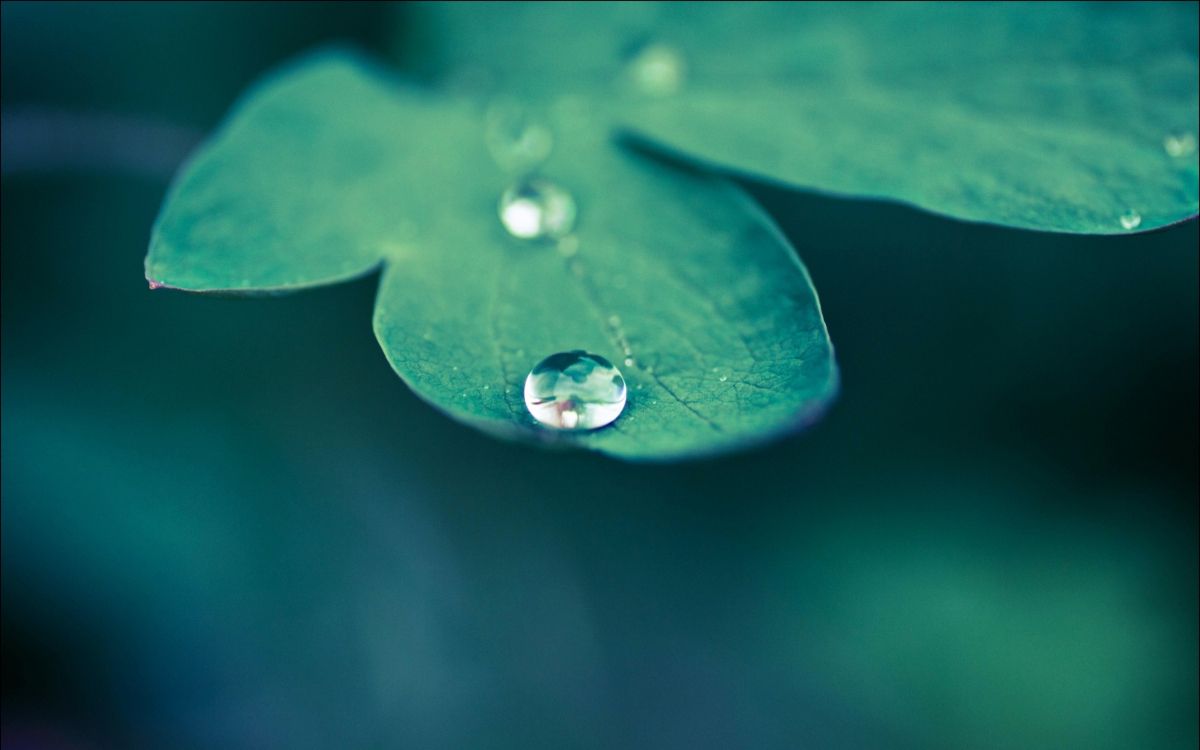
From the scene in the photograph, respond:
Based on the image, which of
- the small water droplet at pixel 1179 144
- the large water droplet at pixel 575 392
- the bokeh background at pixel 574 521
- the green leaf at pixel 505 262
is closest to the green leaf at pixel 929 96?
the small water droplet at pixel 1179 144

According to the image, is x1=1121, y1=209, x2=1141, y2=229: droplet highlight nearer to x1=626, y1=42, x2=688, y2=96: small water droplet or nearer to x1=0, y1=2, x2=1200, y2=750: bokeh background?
x1=0, y1=2, x2=1200, y2=750: bokeh background

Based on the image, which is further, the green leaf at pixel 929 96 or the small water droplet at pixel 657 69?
the small water droplet at pixel 657 69

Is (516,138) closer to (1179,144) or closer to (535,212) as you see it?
(535,212)

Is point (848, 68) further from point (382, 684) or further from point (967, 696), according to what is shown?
point (382, 684)

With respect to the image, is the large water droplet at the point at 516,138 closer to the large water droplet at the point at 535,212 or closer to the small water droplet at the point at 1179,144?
the large water droplet at the point at 535,212

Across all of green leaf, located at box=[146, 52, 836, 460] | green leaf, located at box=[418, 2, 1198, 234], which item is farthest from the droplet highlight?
green leaf, located at box=[146, 52, 836, 460]

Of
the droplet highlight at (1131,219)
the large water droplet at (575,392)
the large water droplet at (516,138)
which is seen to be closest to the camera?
the large water droplet at (575,392)

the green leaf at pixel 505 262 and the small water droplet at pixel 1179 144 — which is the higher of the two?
the small water droplet at pixel 1179 144
